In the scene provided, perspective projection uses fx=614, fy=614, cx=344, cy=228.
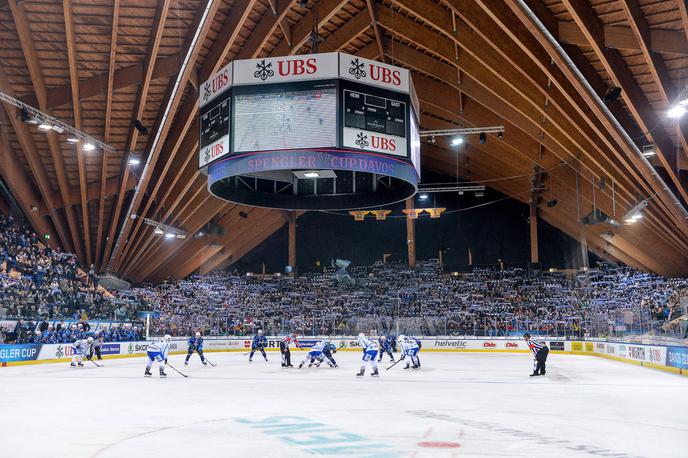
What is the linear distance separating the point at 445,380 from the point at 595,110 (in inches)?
390

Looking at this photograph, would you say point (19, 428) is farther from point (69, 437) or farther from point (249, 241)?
point (249, 241)

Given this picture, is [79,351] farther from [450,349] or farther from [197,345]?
[450,349]

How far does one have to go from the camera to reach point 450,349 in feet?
115

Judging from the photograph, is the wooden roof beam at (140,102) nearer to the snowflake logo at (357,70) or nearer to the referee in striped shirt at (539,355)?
the snowflake logo at (357,70)

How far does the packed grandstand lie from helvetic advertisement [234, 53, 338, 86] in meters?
14.7

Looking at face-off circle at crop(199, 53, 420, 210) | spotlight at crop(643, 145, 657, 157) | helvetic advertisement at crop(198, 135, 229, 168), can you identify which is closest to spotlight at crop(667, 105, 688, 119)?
spotlight at crop(643, 145, 657, 157)

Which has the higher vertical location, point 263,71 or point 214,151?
point 263,71

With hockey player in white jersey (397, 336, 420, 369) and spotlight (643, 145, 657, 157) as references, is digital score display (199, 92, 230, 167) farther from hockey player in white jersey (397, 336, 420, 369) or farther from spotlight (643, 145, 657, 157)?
spotlight (643, 145, 657, 157)

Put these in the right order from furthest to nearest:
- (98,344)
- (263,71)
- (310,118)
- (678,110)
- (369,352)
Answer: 1. (98,344)
2. (369,352)
3. (263,71)
4. (310,118)
5. (678,110)

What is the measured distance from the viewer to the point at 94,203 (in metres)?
35.1

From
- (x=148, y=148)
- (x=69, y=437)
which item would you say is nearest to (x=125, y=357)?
(x=148, y=148)

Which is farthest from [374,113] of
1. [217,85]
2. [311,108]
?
[217,85]

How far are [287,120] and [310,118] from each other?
0.59 metres

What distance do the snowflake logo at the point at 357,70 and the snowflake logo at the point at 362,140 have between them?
5.04 feet
